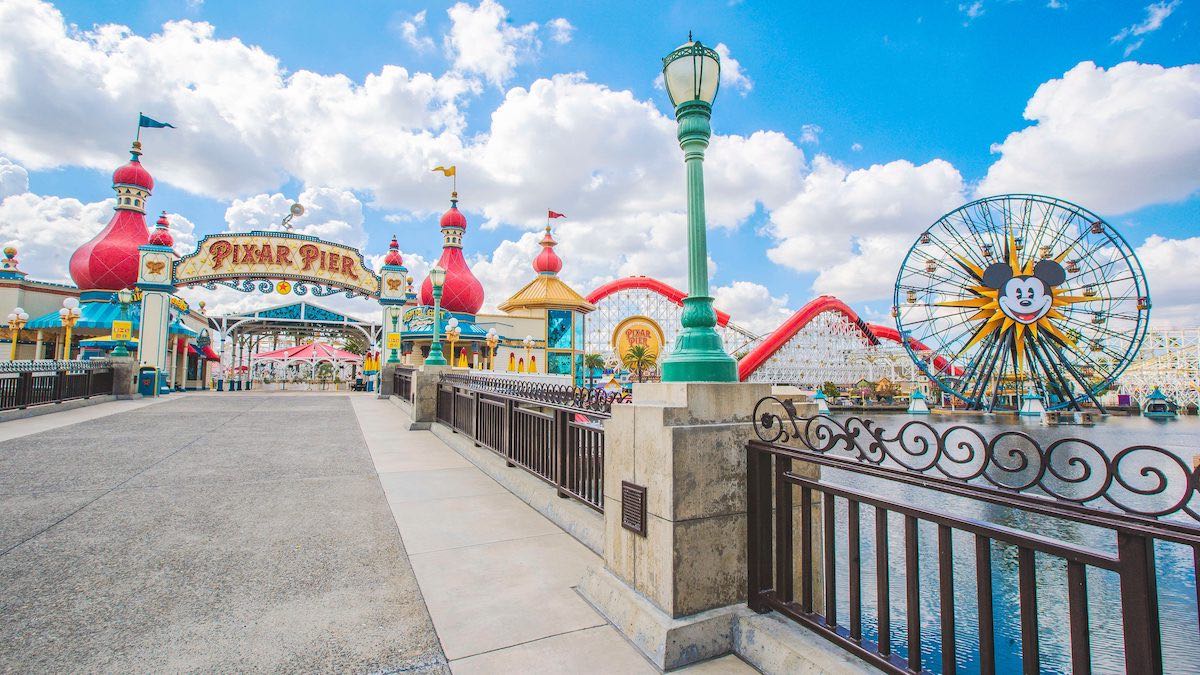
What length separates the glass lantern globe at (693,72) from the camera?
10.7 ft

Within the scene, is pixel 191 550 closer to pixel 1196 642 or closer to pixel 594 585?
pixel 594 585

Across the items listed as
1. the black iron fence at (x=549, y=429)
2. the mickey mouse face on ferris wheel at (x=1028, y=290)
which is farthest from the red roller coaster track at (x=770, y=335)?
the black iron fence at (x=549, y=429)

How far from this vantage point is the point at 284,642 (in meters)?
2.73

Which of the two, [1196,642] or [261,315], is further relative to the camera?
[261,315]

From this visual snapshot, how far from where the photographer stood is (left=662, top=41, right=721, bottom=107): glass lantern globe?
10.7ft

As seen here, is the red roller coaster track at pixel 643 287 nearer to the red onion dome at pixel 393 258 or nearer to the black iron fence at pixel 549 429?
the red onion dome at pixel 393 258

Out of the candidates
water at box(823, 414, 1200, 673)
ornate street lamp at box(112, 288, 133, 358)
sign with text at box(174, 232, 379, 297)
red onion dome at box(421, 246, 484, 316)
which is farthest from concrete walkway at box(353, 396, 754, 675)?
red onion dome at box(421, 246, 484, 316)

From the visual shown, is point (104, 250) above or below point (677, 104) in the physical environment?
above

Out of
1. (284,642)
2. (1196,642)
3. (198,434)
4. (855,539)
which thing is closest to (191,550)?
(284,642)

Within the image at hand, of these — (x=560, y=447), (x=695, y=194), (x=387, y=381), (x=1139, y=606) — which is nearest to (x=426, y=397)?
(x=560, y=447)

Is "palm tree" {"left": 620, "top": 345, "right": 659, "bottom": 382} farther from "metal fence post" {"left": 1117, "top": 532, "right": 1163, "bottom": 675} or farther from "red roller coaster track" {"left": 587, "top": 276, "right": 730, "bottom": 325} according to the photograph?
"metal fence post" {"left": 1117, "top": 532, "right": 1163, "bottom": 675}

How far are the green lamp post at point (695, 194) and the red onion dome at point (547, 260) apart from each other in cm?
3434

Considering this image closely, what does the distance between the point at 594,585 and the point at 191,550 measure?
2.90 meters

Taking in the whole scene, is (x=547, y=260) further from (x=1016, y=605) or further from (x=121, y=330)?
(x=1016, y=605)
